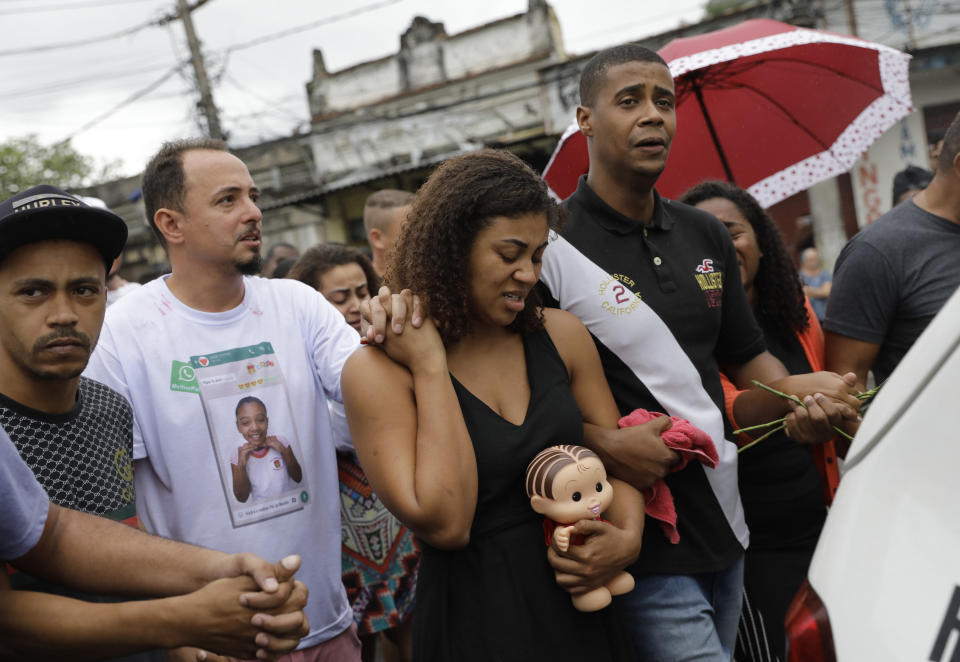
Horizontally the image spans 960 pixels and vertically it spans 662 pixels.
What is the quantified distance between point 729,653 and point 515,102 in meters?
16.6

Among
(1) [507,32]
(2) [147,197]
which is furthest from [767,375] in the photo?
(1) [507,32]

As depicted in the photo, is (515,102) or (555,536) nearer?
(555,536)

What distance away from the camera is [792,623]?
1371 mm

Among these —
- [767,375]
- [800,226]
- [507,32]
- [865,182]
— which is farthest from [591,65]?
[507,32]

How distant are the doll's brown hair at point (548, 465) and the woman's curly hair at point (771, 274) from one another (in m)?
1.76

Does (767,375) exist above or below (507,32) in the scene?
below

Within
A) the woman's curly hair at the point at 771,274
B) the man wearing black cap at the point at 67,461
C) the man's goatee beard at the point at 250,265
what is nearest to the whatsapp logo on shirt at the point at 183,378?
the man wearing black cap at the point at 67,461

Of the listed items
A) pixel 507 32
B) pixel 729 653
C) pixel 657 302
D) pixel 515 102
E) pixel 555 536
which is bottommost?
pixel 729 653

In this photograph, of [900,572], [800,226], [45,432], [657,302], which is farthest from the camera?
[800,226]

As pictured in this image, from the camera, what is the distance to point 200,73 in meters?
15.8

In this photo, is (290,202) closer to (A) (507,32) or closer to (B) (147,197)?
(A) (507,32)

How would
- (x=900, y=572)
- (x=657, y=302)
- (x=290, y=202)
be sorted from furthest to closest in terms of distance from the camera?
(x=290, y=202) → (x=657, y=302) → (x=900, y=572)

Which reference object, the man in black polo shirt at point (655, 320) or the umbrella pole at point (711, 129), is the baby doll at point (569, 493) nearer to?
the man in black polo shirt at point (655, 320)

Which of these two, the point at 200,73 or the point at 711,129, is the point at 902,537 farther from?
the point at 200,73
